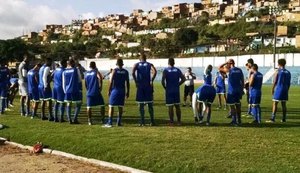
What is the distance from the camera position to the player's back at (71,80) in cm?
1691

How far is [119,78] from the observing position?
15789 millimetres

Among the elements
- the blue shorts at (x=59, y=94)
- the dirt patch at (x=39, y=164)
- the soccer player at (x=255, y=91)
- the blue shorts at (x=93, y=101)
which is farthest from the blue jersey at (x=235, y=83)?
the dirt patch at (x=39, y=164)

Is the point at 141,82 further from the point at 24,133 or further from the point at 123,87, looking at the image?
the point at 24,133

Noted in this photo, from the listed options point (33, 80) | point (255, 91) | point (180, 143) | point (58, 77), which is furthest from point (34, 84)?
point (180, 143)

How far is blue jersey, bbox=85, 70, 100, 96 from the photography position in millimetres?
16562

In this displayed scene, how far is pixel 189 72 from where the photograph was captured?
26641 mm

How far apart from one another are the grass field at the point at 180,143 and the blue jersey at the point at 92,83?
3.63 ft

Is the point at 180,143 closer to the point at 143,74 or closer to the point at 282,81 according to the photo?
the point at 143,74

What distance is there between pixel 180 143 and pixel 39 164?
3467 millimetres

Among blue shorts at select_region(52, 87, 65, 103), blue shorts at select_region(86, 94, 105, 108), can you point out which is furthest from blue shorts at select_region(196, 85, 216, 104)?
blue shorts at select_region(52, 87, 65, 103)

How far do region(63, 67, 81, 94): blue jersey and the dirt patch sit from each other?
393 cm

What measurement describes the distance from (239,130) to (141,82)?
3.41 m

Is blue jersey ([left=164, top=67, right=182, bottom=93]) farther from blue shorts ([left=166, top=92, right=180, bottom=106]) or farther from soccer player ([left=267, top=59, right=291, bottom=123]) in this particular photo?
soccer player ([left=267, top=59, right=291, bottom=123])

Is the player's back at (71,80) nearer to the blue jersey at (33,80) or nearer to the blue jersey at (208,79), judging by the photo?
the blue jersey at (33,80)
